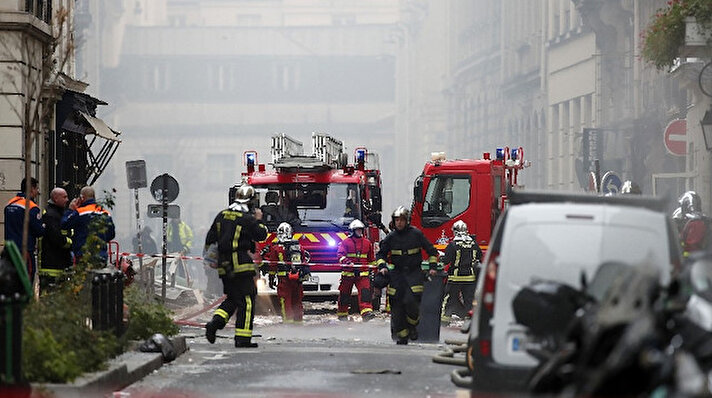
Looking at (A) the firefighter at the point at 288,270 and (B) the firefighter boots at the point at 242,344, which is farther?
(A) the firefighter at the point at 288,270

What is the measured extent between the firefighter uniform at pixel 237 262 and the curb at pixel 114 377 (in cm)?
102

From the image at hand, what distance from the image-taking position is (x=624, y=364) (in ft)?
22.1

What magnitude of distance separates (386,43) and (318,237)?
110162mm

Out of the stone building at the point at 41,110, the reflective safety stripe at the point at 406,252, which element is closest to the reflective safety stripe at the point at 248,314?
the reflective safety stripe at the point at 406,252

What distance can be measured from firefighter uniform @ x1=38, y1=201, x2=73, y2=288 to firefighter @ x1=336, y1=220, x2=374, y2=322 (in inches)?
281

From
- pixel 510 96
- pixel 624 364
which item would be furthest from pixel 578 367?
pixel 510 96

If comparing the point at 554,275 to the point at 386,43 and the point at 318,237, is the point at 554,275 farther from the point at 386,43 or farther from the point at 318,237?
the point at 386,43

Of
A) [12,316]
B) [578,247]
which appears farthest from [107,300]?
[578,247]

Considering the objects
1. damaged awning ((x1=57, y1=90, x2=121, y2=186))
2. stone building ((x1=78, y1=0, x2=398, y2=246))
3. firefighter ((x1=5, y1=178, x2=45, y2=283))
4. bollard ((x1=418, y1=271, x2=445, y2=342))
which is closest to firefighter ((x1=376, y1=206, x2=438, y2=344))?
bollard ((x1=418, y1=271, x2=445, y2=342))

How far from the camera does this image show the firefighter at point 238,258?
18.1m

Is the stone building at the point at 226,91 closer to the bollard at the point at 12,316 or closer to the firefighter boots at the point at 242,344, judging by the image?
the firefighter boots at the point at 242,344

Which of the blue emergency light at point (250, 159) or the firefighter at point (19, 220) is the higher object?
the blue emergency light at point (250, 159)

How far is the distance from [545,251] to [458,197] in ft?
63.5

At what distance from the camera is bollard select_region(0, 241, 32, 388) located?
35.5ft
